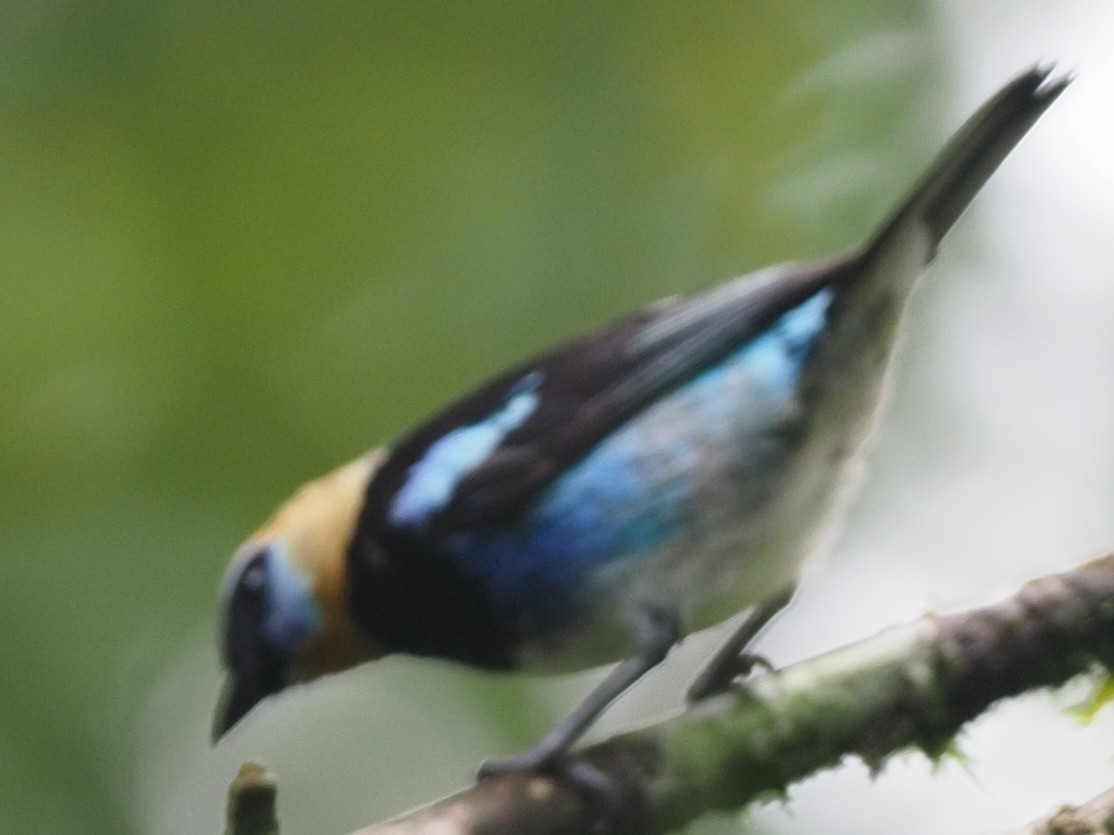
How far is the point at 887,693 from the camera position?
48.1 inches

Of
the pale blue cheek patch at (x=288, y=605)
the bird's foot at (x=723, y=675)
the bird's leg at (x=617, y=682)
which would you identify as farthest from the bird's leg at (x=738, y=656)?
the pale blue cheek patch at (x=288, y=605)

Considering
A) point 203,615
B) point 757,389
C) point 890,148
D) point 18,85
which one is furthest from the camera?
point 890,148

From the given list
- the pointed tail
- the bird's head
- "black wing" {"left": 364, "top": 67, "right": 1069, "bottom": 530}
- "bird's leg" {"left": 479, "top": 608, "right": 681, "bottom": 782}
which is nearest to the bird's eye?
the bird's head

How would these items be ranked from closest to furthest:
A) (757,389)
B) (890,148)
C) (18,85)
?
(757,389) < (18,85) < (890,148)

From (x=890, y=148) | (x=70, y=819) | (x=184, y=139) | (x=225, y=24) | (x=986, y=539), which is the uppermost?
(x=225, y=24)

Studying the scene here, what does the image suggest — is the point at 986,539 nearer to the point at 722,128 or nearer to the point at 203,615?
the point at 722,128

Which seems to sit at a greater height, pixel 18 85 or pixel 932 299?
pixel 18 85

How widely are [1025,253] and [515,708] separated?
968mm

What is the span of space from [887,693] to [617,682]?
0.27 metres

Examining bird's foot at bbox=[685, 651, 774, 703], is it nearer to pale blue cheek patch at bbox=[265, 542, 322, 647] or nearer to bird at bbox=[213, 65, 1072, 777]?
bird at bbox=[213, 65, 1072, 777]

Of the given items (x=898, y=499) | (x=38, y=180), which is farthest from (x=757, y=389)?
(x=38, y=180)

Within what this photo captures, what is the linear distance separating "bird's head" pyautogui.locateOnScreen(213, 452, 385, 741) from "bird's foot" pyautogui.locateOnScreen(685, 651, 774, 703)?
0.36 metres

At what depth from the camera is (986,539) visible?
1788 mm

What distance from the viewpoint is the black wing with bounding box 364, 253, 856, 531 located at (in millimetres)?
1422
